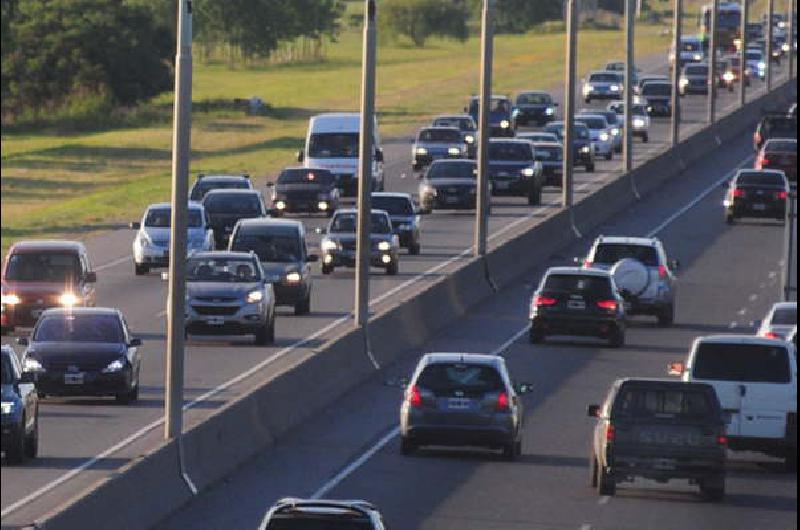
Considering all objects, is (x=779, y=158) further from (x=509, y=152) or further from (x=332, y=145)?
(x=332, y=145)

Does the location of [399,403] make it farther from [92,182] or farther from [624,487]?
[92,182]

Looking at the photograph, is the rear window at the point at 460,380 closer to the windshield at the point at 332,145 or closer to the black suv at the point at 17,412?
the black suv at the point at 17,412

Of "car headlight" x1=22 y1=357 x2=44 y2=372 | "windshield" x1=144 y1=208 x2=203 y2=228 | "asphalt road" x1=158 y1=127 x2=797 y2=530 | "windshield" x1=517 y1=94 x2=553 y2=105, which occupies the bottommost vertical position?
"asphalt road" x1=158 y1=127 x2=797 y2=530

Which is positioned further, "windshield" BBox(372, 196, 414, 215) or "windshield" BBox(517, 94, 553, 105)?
"windshield" BBox(517, 94, 553, 105)

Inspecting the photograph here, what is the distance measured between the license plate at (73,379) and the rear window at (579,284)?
13952mm

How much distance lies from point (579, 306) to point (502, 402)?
1586 centimetres

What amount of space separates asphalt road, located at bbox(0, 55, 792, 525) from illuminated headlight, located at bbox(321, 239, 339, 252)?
690 mm

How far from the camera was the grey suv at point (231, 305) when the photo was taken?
153 ft

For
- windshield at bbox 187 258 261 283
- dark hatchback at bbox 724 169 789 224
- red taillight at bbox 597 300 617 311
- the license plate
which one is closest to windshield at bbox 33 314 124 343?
the license plate

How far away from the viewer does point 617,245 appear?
56.1 metres

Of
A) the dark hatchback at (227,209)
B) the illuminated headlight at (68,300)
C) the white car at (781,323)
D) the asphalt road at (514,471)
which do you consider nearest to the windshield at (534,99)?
the dark hatchback at (227,209)

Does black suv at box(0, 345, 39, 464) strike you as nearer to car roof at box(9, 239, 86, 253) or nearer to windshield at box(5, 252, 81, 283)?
windshield at box(5, 252, 81, 283)

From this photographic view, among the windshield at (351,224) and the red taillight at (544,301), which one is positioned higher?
the windshield at (351,224)

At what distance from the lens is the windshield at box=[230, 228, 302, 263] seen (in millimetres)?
52344
